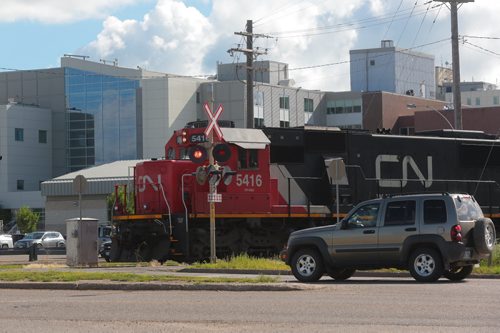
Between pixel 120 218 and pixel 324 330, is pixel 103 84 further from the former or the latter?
pixel 324 330

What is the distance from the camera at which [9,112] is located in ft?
328

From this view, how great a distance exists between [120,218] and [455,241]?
1261 cm

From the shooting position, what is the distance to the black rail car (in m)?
29.6

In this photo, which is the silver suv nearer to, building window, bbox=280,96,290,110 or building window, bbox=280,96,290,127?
building window, bbox=280,96,290,127

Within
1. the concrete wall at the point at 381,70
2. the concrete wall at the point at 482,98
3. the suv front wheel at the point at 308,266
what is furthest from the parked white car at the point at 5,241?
the concrete wall at the point at 482,98

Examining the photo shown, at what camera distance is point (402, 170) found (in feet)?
103

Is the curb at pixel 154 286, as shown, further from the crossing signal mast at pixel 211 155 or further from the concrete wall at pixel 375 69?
the concrete wall at pixel 375 69

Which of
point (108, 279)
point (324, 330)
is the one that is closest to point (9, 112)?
point (108, 279)

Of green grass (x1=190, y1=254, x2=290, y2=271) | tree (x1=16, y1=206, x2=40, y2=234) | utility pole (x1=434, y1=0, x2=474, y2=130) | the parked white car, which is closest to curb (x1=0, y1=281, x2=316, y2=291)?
green grass (x1=190, y1=254, x2=290, y2=271)

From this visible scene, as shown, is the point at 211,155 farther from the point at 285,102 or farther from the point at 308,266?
the point at 285,102

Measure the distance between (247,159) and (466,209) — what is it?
9.89 m

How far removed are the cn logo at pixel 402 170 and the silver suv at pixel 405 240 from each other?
10.6m

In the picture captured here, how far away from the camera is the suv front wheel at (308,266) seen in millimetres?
20328

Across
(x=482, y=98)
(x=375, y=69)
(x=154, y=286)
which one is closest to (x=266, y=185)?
(x=154, y=286)
